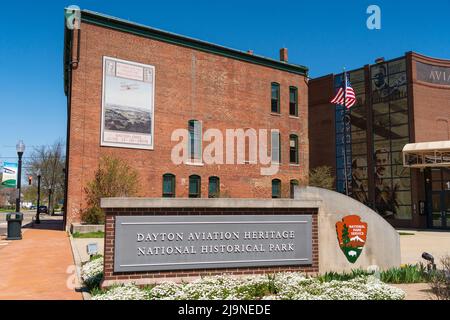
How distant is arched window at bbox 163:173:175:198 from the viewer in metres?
30.0

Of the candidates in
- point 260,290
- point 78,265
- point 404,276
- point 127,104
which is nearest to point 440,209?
point 127,104

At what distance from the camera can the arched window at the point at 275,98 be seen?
3616cm

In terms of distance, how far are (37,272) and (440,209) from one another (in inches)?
1358

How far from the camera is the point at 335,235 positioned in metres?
10.7

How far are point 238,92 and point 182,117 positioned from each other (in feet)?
18.1

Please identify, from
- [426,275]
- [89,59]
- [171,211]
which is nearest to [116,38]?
[89,59]

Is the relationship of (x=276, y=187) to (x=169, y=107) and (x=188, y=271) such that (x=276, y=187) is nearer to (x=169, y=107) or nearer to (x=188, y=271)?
(x=169, y=107)

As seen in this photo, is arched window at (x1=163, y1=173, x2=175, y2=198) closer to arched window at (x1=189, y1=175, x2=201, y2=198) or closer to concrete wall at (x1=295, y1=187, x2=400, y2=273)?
arched window at (x1=189, y1=175, x2=201, y2=198)

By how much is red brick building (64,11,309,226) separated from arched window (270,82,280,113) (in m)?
0.08

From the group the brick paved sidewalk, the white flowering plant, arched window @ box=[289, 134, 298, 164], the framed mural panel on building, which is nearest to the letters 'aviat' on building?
the framed mural panel on building

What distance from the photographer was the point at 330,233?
→ 1063 cm

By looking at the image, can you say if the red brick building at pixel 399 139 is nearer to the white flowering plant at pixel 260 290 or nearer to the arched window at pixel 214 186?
the arched window at pixel 214 186

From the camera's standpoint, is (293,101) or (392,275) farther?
(293,101)

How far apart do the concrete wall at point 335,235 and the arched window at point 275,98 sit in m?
25.4
